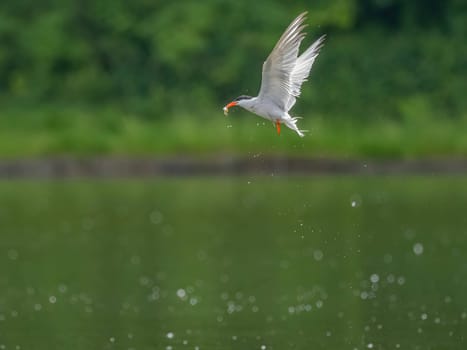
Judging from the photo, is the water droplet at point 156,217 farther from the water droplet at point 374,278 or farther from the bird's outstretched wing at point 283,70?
the bird's outstretched wing at point 283,70

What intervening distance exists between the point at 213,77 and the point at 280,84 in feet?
71.1

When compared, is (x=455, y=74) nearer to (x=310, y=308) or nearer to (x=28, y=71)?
(x=28, y=71)

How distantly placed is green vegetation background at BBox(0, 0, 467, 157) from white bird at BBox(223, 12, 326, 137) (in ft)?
59.3

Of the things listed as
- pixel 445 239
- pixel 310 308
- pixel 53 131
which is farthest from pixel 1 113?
pixel 310 308

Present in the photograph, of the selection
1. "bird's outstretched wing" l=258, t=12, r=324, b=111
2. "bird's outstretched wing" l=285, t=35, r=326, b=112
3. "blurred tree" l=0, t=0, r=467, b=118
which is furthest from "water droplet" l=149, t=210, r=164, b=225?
"bird's outstretched wing" l=258, t=12, r=324, b=111

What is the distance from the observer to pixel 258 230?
20.3 m

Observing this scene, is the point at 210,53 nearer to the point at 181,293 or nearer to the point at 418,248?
the point at 418,248

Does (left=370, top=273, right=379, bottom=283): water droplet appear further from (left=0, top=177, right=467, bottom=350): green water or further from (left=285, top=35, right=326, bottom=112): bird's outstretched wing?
(left=285, top=35, right=326, bottom=112): bird's outstretched wing

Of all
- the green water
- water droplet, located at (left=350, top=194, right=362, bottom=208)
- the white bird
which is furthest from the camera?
water droplet, located at (left=350, top=194, right=362, bottom=208)

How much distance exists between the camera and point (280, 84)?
1017 centimetres

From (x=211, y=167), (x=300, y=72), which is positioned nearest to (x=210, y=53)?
(x=211, y=167)

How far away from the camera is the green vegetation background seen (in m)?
29.1

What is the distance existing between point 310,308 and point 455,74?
17.8 m

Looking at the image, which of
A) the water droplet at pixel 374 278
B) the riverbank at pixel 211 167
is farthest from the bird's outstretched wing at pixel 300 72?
the riverbank at pixel 211 167
